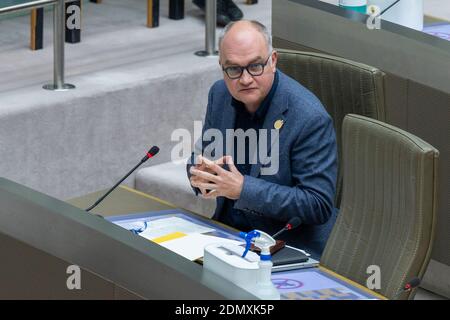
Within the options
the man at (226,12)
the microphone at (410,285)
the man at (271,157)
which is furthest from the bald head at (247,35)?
the man at (226,12)

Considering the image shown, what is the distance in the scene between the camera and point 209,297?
87.0 inches

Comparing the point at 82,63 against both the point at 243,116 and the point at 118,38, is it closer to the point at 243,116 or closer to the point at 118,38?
the point at 118,38

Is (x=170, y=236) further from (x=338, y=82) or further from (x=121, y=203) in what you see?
(x=338, y=82)

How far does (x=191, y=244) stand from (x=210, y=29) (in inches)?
94.8

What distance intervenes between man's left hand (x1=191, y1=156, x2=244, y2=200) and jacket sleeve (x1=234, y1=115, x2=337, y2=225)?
21mm

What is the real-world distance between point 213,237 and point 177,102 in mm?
2026

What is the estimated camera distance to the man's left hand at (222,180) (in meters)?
3.26

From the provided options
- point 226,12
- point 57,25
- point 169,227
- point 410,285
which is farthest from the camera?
point 226,12

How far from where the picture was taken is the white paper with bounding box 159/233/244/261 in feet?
10.1

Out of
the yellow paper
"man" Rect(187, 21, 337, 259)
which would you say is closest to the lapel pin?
"man" Rect(187, 21, 337, 259)

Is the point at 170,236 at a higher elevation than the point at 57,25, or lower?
lower

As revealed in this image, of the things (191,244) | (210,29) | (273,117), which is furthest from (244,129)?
(210,29)

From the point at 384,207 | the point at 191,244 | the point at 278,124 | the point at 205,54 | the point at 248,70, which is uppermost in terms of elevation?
the point at 248,70

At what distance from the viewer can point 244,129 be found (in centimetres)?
351
